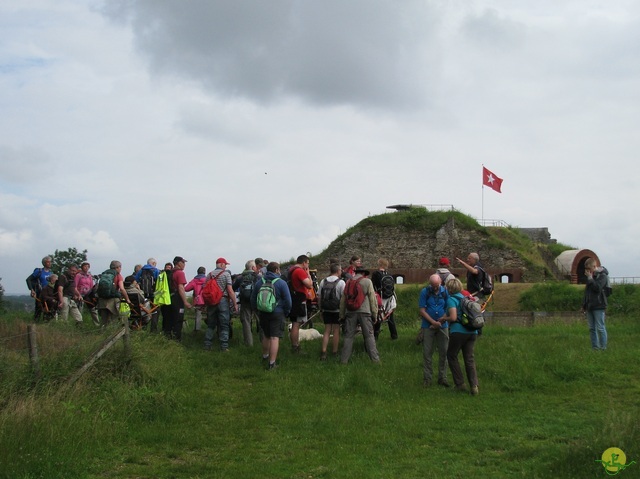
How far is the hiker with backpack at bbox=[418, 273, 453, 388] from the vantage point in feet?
35.2

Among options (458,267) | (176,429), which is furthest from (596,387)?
(458,267)

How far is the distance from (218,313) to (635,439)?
868 centimetres

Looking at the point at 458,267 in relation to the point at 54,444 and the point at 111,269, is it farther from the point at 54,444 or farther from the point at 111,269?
the point at 54,444

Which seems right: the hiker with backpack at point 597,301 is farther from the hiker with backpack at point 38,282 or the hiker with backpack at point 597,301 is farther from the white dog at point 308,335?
the hiker with backpack at point 38,282

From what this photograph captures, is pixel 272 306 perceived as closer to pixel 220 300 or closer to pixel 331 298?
pixel 331 298

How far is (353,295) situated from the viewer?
38.8ft

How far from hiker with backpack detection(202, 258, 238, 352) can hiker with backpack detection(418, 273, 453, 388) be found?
4.33 m

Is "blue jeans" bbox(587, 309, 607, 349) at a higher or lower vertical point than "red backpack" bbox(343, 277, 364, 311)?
lower

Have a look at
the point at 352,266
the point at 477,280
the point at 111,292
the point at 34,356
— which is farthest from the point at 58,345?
the point at 477,280

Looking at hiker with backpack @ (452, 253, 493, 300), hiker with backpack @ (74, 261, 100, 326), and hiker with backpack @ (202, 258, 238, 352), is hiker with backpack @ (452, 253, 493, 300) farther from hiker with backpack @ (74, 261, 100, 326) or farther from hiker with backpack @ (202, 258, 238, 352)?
hiker with backpack @ (74, 261, 100, 326)

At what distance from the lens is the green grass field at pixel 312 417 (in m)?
6.96

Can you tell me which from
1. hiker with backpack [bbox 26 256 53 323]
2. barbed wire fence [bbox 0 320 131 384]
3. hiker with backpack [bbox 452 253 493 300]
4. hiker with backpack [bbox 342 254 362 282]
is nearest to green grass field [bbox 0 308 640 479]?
barbed wire fence [bbox 0 320 131 384]

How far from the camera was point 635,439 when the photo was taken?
22.1ft

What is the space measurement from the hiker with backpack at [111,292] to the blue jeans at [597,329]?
8686 mm
